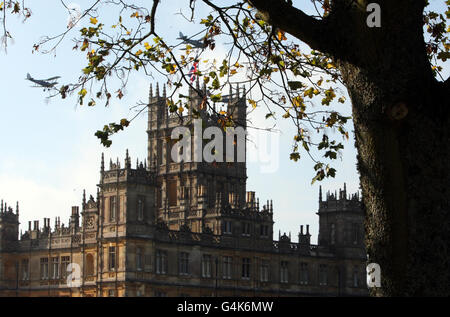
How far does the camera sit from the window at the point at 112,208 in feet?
234

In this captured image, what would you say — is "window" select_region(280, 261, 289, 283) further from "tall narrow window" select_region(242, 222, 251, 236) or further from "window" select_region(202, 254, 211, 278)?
"window" select_region(202, 254, 211, 278)

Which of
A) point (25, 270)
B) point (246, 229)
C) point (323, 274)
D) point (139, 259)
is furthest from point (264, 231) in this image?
point (25, 270)

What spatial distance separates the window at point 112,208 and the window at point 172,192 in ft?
62.2

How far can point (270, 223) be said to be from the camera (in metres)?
83.1

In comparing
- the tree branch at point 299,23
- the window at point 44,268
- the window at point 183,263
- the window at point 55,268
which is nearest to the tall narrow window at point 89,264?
the window at point 55,268

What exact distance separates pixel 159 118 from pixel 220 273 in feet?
72.1

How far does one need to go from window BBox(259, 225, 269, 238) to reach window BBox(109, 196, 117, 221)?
1566 cm

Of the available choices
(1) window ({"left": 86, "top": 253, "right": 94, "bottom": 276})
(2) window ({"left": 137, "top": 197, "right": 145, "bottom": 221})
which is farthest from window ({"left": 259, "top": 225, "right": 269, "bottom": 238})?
(1) window ({"left": 86, "top": 253, "right": 94, "bottom": 276})

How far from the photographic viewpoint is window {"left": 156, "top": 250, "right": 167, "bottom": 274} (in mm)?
72375

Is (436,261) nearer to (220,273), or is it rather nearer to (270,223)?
(220,273)

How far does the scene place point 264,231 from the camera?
271 feet

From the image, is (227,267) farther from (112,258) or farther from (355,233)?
(355,233)
